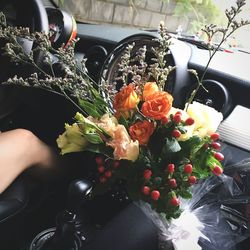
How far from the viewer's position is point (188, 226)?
0.82 m

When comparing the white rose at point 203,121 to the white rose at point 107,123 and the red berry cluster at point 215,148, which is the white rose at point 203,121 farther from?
the white rose at point 107,123

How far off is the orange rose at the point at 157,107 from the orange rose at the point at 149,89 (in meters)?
0.03

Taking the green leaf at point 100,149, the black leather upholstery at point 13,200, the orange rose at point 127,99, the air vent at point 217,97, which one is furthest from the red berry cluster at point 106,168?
the air vent at point 217,97

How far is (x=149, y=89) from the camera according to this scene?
2.47 ft

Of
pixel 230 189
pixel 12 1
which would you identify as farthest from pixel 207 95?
pixel 12 1

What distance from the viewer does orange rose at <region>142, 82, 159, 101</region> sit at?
2.45 ft

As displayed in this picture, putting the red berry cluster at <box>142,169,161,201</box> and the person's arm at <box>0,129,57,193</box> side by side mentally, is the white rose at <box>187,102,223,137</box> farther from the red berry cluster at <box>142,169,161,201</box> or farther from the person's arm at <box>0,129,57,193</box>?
the person's arm at <box>0,129,57,193</box>

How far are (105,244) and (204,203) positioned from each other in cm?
26

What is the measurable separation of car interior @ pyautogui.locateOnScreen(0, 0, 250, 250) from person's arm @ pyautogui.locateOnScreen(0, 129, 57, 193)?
0.04m

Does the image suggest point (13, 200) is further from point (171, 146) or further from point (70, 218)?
point (171, 146)

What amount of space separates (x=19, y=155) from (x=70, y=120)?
1.74 feet

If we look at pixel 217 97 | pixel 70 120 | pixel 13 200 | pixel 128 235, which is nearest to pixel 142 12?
pixel 70 120

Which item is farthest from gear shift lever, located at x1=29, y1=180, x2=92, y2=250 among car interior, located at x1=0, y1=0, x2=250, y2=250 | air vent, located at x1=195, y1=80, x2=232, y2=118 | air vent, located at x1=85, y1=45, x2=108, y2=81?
air vent, located at x1=85, y1=45, x2=108, y2=81

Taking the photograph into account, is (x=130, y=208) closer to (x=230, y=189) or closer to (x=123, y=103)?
(x=230, y=189)
